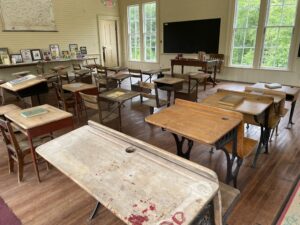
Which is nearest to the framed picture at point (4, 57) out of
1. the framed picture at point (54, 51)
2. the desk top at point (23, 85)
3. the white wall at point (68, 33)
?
the white wall at point (68, 33)

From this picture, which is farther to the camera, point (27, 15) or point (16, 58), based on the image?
point (27, 15)

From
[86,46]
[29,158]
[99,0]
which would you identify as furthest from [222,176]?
[99,0]

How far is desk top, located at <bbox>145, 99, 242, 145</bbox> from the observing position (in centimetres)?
151

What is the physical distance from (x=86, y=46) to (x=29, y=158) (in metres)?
6.93

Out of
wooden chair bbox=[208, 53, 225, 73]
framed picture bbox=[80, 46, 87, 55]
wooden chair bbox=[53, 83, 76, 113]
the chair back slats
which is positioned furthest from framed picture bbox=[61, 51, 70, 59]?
the chair back slats

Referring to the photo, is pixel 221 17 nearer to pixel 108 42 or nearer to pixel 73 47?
pixel 108 42

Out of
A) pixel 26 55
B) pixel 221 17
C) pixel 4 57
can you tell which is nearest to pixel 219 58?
pixel 221 17

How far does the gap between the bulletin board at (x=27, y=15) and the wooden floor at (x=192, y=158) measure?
17.9 feet

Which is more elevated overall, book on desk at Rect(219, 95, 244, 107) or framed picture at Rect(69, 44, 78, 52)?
framed picture at Rect(69, 44, 78, 52)

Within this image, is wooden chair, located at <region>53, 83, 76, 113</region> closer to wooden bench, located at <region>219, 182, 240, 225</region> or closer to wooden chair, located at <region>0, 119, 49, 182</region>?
wooden chair, located at <region>0, 119, 49, 182</region>

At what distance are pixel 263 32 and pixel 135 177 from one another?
6.86 metres

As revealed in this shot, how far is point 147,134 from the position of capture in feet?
11.5

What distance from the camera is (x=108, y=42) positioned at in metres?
9.84

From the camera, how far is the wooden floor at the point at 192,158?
1.86 meters
